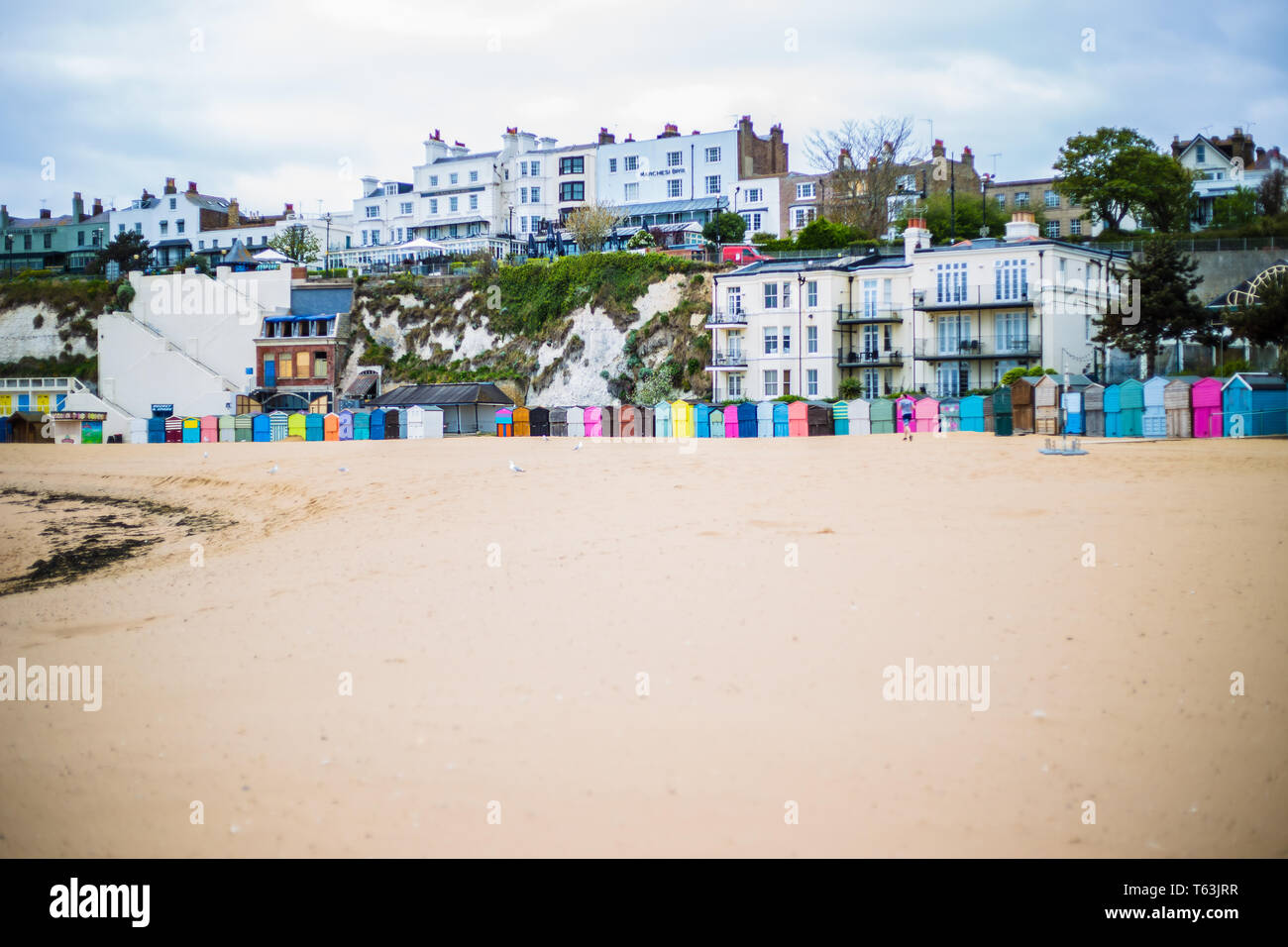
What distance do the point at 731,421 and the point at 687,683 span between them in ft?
97.5

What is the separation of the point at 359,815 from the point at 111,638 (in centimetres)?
603

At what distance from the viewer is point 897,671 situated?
9328mm

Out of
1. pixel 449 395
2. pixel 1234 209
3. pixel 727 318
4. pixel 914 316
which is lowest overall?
pixel 449 395

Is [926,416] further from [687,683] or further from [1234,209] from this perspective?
[1234,209]

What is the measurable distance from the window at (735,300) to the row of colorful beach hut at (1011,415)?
11062mm

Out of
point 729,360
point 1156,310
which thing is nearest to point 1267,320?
point 1156,310

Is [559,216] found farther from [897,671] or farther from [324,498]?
[897,671]

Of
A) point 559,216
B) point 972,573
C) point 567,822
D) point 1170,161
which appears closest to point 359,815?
point 567,822

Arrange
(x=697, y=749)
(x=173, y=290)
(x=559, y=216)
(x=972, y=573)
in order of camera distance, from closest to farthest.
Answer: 1. (x=697, y=749)
2. (x=972, y=573)
3. (x=173, y=290)
4. (x=559, y=216)

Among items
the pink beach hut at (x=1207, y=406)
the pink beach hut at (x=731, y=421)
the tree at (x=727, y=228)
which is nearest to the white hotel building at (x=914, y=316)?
the tree at (x=727, y=228)

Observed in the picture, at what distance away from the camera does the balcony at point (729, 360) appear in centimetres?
5084

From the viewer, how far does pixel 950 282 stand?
46.8m

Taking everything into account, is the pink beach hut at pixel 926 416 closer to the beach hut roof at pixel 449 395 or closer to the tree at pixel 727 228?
the beach hut roof at pixel 449 395

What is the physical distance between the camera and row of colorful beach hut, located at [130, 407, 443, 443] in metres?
46.3
